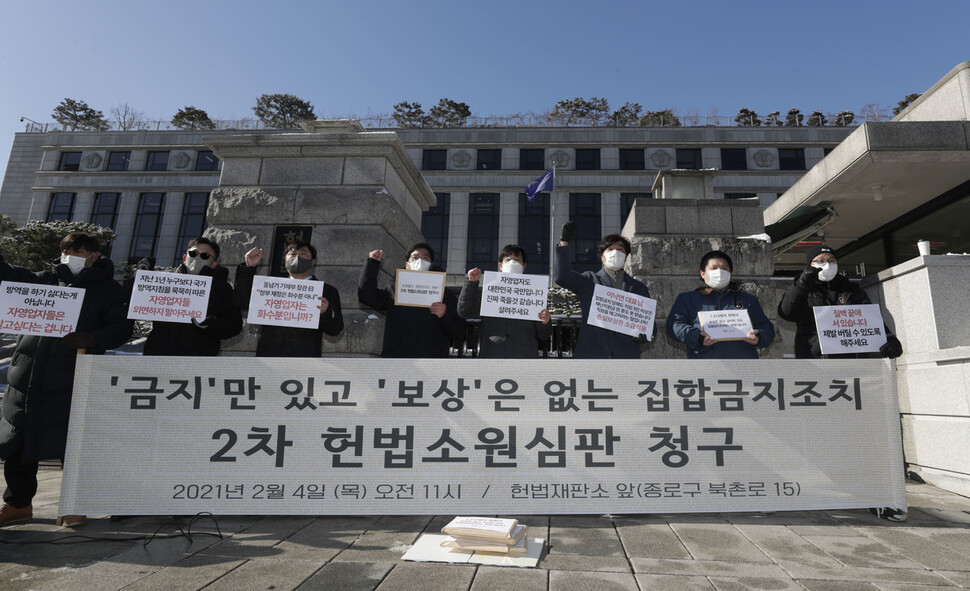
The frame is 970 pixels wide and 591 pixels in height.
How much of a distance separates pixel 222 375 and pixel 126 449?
0.85 meters

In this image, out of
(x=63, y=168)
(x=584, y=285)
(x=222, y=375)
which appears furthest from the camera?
(x=63, y=168)

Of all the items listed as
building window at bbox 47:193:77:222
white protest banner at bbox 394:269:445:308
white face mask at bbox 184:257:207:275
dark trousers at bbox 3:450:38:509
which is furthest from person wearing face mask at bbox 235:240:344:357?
building window at bbox 47:193:77:222

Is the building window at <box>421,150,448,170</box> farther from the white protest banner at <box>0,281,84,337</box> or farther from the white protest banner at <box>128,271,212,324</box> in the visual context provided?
the white protest banner at <box>0,281,84,337</box>

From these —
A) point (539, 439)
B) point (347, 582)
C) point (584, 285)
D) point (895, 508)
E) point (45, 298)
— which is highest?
point (584, 285)

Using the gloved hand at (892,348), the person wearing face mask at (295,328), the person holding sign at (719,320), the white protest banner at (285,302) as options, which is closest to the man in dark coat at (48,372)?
the person wearing face mask at (295,328)

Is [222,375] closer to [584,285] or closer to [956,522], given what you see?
[584,285]

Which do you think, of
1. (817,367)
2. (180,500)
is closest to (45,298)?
(180,500)

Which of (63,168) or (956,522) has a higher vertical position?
(63,168)

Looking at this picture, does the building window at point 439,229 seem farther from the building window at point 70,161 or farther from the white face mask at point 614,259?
the white face mask at point 614,259

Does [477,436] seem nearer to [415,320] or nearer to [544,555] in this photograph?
[544,555]

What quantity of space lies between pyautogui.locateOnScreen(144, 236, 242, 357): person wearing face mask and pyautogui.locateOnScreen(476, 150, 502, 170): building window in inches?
1295

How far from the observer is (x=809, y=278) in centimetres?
471

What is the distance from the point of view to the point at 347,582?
2.61 meters

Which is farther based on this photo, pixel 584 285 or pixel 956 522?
pixel 584 285
